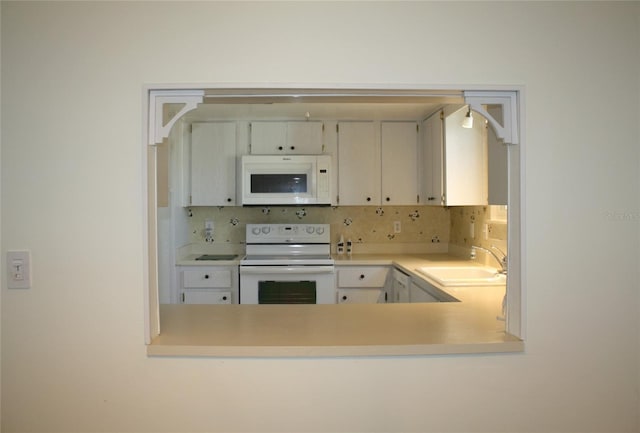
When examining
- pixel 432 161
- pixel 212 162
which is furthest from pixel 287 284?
pixel 432 161

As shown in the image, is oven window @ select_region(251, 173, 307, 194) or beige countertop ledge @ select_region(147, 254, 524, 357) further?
oven window @ select_region(251, 173, 307, 194)

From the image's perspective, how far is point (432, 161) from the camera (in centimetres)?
310

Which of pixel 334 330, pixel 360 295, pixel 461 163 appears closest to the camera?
pixel 334 330

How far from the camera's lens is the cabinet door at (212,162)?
3.32 metres

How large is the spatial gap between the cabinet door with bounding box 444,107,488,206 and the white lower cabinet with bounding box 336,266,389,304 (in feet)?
2.81

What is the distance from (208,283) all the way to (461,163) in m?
2.26

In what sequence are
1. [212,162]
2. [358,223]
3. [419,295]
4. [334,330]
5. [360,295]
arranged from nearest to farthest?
[334,330], [419,295], [360,295], [212,162], [358,223]

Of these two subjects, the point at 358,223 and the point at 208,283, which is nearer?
the point at 208,283

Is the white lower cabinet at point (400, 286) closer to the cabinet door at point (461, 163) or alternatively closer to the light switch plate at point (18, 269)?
the cabinet door at point (461, 163)

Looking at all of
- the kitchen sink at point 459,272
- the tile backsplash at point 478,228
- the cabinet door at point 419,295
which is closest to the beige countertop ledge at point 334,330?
the cabinet door at point 419,295

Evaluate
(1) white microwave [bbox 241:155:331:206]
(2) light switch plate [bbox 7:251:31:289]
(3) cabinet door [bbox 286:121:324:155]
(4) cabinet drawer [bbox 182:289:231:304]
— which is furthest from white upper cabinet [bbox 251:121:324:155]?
(2) light switch plate [bbox 7:251:31:289]

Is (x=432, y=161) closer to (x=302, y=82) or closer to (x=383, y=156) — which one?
(x=383, y=156)

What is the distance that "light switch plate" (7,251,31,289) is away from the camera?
49.6 inches

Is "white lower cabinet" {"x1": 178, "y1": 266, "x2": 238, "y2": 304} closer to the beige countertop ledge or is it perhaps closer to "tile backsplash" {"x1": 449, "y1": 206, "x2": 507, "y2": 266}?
the beige countertop ledge
